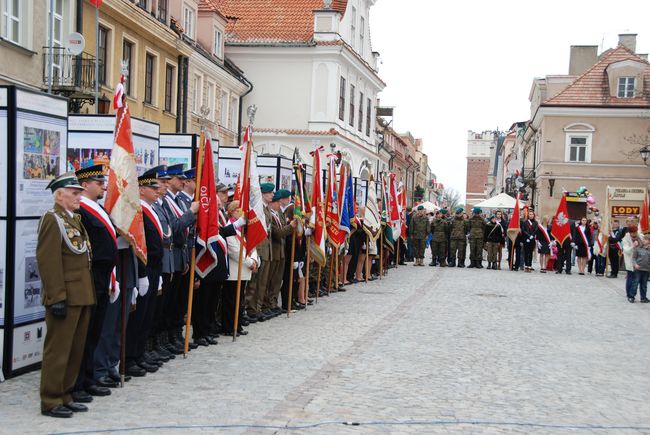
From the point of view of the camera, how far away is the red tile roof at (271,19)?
3966 cm

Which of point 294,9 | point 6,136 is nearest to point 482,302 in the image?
point 6,136

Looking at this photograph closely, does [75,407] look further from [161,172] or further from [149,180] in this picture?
[161,172]

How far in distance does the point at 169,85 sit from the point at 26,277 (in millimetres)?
21341

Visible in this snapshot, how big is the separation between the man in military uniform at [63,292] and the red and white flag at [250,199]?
426 centimetres

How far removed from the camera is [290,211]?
1366 cm

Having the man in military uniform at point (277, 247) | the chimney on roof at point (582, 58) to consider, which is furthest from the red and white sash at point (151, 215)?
the chimney on roof at point (582, 58)

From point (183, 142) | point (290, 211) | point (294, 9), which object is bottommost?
point (290, 211)

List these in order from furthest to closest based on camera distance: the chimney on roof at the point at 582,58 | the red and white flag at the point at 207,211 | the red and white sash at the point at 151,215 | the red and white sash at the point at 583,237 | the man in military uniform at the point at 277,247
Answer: the chimney on roof at the point at 582,58 → the red and white sash at the point at 583,237 → the man in military uniform at the point at 277,247 → the red and white flag at the point at 207,211 → the red and white sash at the point at 151,215

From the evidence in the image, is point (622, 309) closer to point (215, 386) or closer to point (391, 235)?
point (391, 235)

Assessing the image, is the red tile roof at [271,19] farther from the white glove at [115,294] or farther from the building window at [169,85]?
the white glove at [115,294]

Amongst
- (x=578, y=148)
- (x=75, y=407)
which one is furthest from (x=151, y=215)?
(x=578, y=148)

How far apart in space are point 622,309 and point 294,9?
28947 millimetres

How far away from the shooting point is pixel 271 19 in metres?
41.1

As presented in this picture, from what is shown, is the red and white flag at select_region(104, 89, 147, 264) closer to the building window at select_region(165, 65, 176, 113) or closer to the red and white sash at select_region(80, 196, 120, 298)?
the red and white sash at select_region(80, 196, 120, 298)
